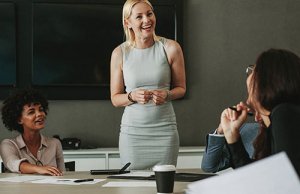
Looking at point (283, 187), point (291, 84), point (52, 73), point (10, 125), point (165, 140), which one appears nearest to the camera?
point (283, 187)

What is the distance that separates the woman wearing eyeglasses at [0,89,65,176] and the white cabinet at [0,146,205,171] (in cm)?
124

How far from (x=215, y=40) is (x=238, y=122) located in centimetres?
327

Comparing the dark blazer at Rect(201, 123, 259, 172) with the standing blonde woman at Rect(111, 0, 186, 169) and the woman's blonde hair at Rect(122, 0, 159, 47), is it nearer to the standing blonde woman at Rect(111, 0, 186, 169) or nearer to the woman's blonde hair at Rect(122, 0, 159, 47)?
the standing blonde woman at Rect(111, 0, 186, 169)

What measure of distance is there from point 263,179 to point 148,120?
175 cm

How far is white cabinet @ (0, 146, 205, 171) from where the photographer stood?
409 centimetres

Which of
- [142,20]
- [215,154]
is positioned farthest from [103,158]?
[215,154]

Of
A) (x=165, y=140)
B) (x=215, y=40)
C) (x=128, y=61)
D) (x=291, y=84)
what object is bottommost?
(x=165, y=140)

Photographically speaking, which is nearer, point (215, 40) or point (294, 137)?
point (294, 137)

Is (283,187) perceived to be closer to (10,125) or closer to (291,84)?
(291,84)

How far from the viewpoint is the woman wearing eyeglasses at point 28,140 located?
250 centimetres

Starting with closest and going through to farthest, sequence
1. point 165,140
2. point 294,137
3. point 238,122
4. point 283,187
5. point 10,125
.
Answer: point 283,187
point 294,137
point 238,122
point 165,140
point 10,125

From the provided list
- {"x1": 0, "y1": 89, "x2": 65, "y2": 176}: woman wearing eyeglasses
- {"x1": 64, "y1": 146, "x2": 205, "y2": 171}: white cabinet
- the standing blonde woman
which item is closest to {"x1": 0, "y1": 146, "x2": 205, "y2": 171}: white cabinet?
{"x1": 64, "y1": 146, "x2": 205, "y2": 171}: white cabinet

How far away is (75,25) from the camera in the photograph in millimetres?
4539

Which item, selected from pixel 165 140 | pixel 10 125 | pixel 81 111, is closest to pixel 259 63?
pixel 165 140
